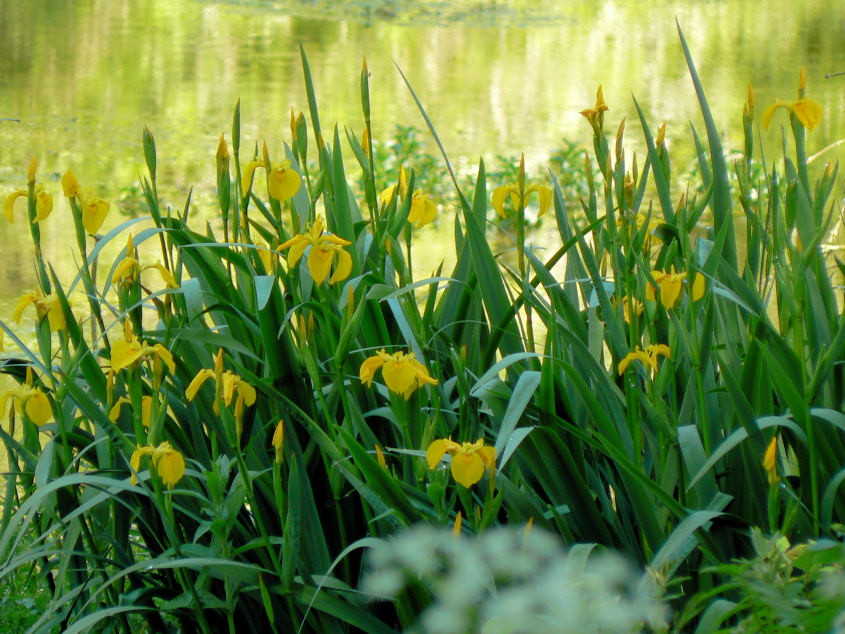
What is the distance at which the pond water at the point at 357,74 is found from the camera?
15.7 feet

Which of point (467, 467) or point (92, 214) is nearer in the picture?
point (467, 467)

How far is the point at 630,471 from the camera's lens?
1.04 m

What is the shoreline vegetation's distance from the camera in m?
1.01

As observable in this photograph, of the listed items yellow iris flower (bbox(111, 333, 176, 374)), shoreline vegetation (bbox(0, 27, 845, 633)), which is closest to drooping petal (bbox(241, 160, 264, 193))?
shoreline vegetation (bbox(0, 27, 845, 633))

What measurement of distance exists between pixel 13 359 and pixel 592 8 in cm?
881

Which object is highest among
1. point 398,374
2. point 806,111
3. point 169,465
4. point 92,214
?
point 806,111

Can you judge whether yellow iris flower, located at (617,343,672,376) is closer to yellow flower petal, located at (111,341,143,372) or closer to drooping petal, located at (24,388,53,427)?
yellow flower petal, located at (111,341,143,372)

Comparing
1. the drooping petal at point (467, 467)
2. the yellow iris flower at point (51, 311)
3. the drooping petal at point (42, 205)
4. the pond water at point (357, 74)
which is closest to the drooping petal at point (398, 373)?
the drooping petal at point (467, 467)

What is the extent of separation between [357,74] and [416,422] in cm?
530

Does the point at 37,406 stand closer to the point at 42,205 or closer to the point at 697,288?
the point at 42,205

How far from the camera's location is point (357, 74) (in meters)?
6.08

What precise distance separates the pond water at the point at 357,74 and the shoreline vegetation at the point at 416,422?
7.38 ft

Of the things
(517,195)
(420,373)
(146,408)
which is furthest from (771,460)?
(146,408)

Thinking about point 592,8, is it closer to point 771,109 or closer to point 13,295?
point 13,295
